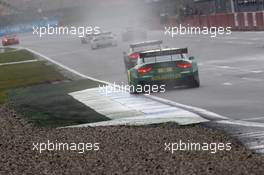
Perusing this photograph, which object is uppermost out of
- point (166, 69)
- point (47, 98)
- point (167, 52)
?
point (167, 52)

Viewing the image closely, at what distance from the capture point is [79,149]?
1367 cm

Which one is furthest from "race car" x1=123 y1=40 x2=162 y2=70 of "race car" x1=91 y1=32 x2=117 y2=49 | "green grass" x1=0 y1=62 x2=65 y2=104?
"race car" x1=91 y1=32 x2=117 y2=49

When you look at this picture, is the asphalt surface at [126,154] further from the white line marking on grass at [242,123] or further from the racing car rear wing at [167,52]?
the racing car rear wing at [167,52]

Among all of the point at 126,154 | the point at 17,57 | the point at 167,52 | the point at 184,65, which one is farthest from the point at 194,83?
the point at 17,57

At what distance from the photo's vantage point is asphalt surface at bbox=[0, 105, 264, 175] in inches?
428

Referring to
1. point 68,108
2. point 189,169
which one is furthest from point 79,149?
point 68,108

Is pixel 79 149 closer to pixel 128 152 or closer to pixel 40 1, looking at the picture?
pixel 128 152

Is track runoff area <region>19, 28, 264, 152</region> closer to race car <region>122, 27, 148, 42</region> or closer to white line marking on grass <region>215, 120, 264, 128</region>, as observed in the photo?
white line marking on grass <region>215, 120, 264, 128</region>

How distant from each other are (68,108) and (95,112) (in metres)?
1.55

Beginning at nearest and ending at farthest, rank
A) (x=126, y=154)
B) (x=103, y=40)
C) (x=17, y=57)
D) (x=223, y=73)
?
(x=126, y=154) → (x=223, y=73) → (x=103, y=40) → (x=17, y=57)

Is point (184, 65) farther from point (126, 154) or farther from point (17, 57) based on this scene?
point (17, 57)

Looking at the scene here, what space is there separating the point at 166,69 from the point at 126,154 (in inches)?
474

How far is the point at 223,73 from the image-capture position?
28.6 meters

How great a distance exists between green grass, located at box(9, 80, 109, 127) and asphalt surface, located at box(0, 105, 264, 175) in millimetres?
1631
